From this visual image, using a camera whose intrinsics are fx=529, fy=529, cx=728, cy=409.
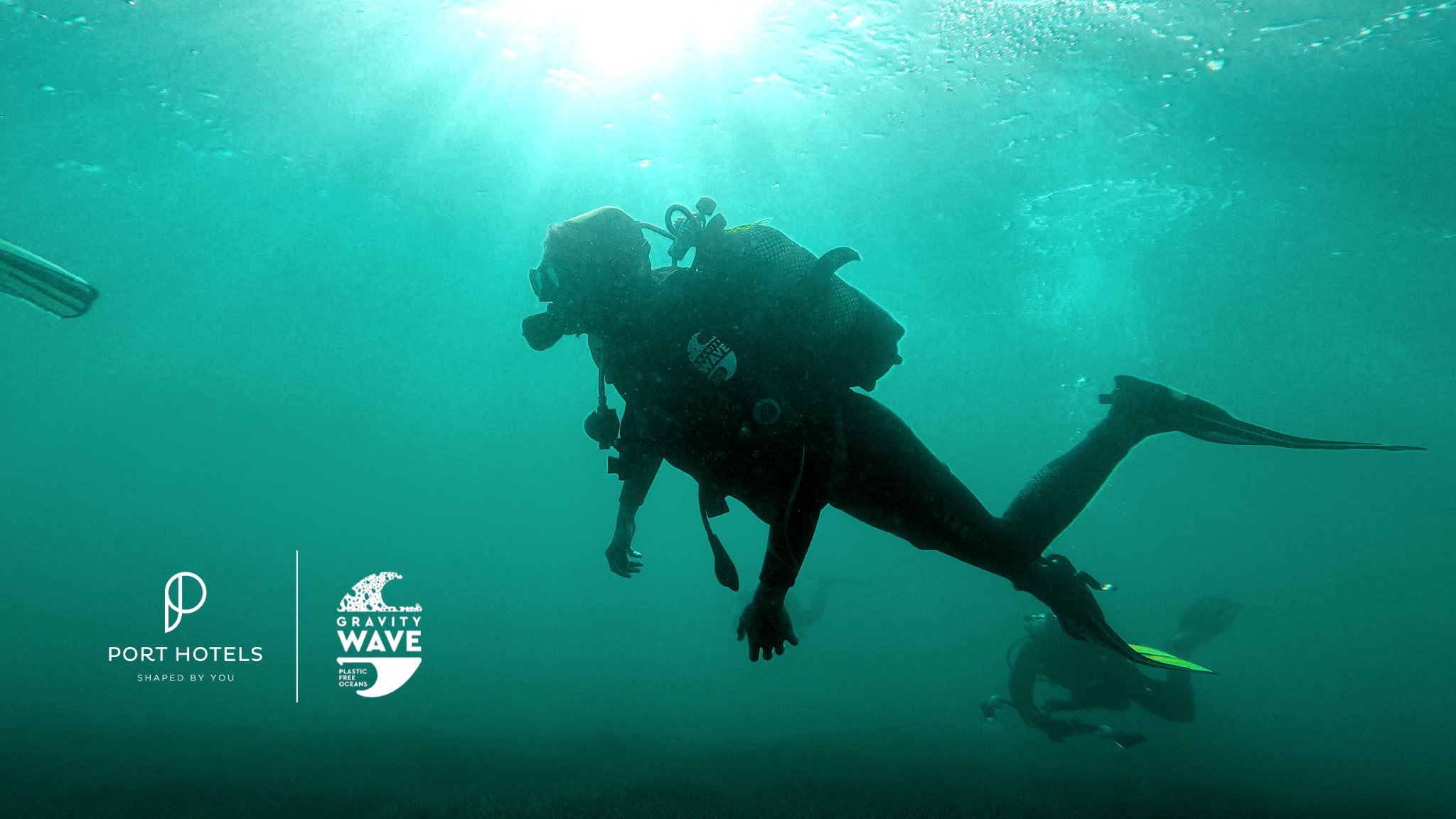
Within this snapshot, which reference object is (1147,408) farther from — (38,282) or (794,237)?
(794,237)

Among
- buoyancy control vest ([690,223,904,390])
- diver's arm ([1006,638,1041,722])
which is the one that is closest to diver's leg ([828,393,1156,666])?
buoyancy control vest ([690,223,904,390])

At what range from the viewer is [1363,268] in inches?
866

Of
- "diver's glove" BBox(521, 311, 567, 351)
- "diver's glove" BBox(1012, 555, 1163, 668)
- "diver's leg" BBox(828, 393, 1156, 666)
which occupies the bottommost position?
"diver's glove" BBox(1012, 555, 1163, 668)

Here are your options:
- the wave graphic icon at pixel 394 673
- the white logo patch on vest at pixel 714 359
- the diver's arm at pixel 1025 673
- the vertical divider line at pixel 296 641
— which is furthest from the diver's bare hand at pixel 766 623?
the vertical divider line at pixel 296 641

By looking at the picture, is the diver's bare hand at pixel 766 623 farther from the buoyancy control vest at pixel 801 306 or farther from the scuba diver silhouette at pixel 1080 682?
the scuba diver silhouette at pixel 1080 682

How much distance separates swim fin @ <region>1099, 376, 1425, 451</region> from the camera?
8.29ft

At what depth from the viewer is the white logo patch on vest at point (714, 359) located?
2.16 metres

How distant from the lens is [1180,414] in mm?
2570

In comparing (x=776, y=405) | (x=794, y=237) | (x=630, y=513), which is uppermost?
(x=794, y=237)

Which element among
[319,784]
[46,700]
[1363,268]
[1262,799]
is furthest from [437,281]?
[1363,268]

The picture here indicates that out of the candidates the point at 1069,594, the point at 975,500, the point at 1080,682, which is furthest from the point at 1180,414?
the point at 1080,682

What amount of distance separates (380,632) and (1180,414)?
16185 millimetres

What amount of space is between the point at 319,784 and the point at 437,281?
25.9 metres

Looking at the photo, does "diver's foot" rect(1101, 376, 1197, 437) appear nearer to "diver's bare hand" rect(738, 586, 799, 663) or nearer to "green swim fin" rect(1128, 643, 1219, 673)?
"green swim fin" rect(1128, 643, 1219, 673)
